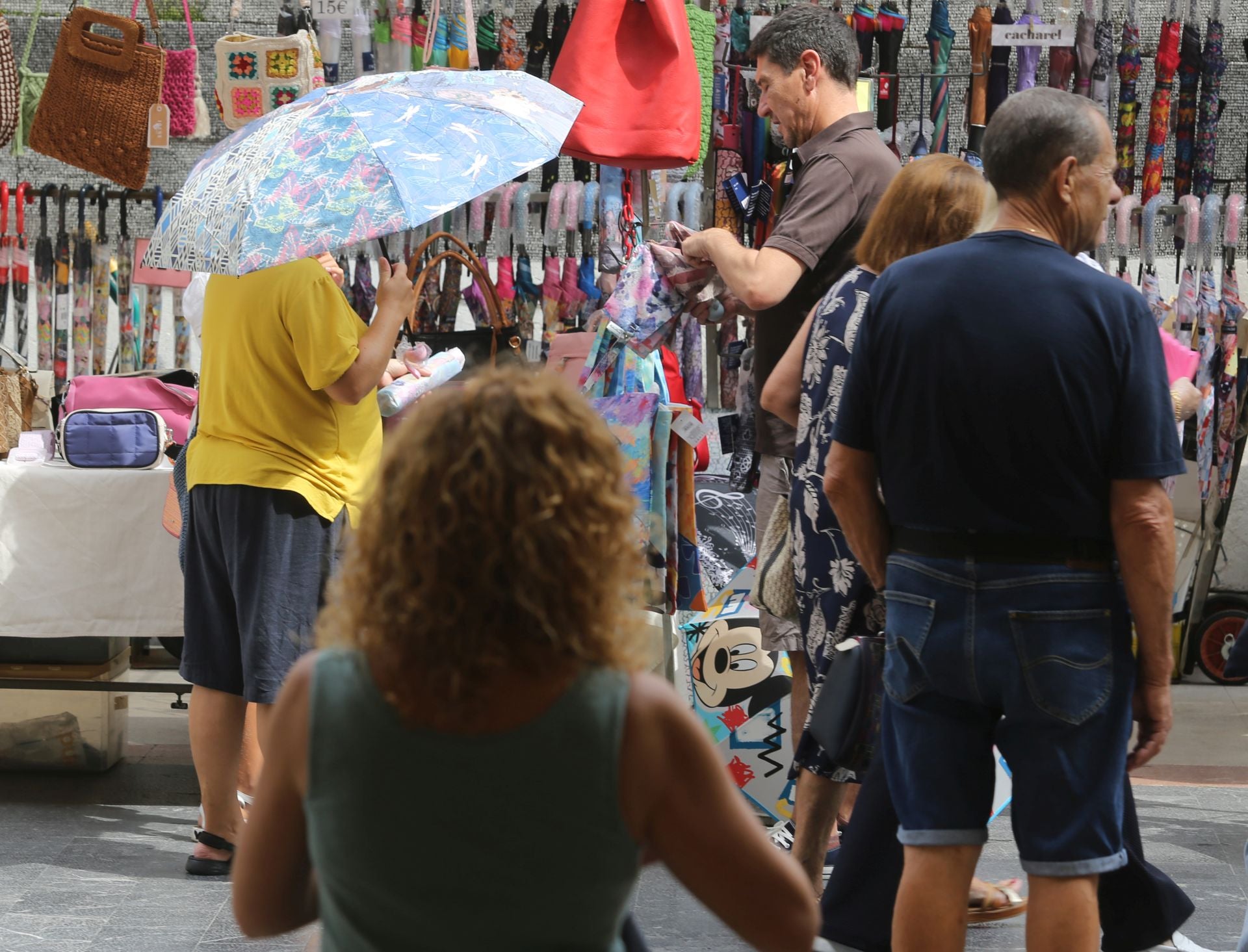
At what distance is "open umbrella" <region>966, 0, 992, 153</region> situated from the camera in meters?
5.16

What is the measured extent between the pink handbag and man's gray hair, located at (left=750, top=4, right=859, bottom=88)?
195cm

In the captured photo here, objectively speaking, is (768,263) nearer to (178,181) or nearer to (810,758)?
(810,758)

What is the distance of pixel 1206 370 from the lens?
17.2ft

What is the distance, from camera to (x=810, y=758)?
3.18 metres

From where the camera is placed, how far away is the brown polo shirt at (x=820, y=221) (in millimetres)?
3449

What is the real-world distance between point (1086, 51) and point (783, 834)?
3.03 m

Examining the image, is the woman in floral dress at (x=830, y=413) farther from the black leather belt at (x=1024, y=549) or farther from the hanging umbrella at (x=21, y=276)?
the hanging umbrella at (x=21, y=276)

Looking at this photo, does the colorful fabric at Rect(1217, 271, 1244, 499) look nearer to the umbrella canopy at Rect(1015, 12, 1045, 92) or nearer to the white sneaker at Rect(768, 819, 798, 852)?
the umbrella canopy at Rect(1015, 12, 1045, 92)

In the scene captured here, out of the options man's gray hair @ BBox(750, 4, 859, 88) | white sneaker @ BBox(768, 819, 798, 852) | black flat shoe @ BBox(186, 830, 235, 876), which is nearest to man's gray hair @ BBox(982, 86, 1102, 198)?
man's gray hair @ BBox(750, 4, 859, 88)

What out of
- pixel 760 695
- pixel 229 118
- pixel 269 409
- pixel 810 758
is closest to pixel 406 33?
pixel 229 118

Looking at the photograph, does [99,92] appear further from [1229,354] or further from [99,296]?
[1229,354]

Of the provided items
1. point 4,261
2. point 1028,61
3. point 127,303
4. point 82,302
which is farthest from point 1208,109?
point 4,261

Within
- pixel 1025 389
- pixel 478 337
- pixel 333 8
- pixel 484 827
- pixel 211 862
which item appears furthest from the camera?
pixel 333 8

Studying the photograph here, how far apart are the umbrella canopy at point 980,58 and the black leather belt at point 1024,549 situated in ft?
10.4
